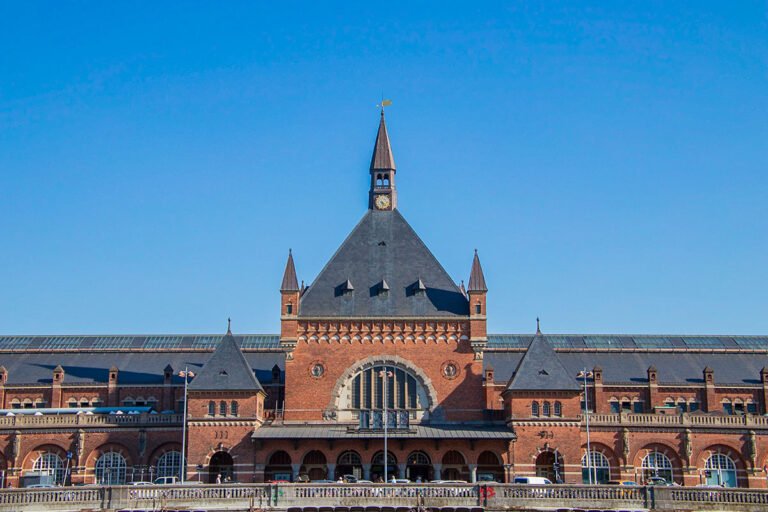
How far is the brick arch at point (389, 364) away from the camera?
244 feet

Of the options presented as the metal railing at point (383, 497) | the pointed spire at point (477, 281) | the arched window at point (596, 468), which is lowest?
the metal railing at point (383, 497)

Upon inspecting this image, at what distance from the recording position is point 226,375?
7294cm

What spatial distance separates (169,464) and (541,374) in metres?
27.6

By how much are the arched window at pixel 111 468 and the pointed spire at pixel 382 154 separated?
99.2ft

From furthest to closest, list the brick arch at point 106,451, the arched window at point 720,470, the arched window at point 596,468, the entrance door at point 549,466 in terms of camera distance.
Answer: the brick arch at point 106,451, the arched window at point 720,470, the arched window at point 596,468, the entrance door at point 549,466

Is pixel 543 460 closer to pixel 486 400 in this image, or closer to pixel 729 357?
pixel 486 400

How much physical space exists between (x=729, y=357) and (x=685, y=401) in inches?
297

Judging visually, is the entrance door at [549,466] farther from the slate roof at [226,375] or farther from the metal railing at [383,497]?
the slate roof at [226,375]

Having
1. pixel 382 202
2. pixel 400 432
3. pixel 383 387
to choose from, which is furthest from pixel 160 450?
pixel 382 202

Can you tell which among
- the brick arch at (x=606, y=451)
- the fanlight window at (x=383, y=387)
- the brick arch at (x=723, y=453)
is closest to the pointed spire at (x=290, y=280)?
the fanlight window at (x=383, y=387)

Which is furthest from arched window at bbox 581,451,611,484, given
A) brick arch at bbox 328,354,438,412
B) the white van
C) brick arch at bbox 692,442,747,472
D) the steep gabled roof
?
brick arch at bbox 328,354,438,412

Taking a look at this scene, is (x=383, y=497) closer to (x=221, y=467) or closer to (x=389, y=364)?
(x=221, y=467)

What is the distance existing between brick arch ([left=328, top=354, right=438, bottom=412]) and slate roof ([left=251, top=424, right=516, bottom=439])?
8.62ft

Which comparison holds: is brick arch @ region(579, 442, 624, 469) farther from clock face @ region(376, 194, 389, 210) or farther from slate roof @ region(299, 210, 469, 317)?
clock face @ region(376, 194, 389, 210)
